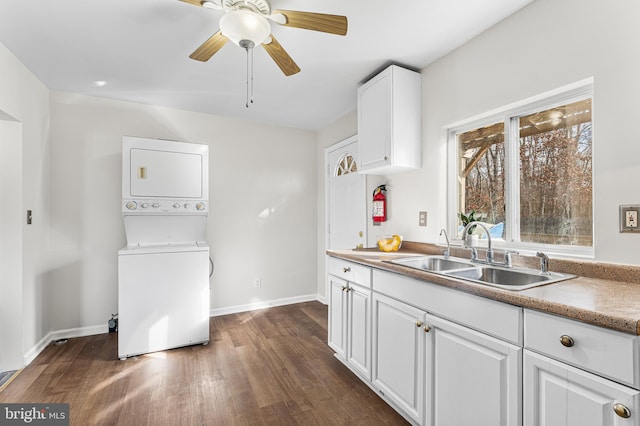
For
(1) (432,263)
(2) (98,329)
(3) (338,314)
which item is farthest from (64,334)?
(1) (432,263)

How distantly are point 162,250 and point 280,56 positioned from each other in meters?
1.91

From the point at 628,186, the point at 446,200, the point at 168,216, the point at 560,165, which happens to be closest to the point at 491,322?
the point at 628,186

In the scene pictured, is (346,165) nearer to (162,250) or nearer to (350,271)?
A: (350,271)

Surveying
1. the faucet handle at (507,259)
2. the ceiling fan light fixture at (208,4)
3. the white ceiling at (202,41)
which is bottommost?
Result: the faucet handle at (507,259)

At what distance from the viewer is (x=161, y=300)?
2621mm

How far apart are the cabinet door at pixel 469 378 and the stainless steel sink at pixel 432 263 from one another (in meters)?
0.50

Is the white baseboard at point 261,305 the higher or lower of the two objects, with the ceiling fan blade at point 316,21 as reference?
lower

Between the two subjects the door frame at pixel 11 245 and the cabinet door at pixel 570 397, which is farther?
the door frame at pixel 11 245

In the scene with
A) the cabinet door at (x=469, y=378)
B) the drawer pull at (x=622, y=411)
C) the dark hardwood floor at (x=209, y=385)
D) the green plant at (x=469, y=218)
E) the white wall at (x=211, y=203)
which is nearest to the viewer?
the drawer pull at (x=622, y=411)

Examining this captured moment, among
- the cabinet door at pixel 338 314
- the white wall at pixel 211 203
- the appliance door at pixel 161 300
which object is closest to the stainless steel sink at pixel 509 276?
the cabinet door at pixel 338 314

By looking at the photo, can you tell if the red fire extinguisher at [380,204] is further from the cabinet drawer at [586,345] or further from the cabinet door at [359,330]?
the cabinet drawer at [586,345]

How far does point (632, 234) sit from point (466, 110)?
118cm

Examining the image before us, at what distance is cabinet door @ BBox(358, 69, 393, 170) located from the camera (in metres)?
2.34

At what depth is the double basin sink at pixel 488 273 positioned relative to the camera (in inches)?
55.4
